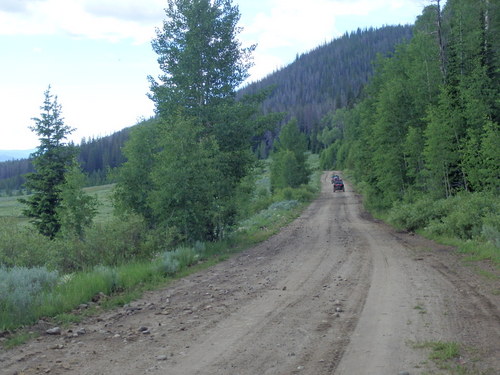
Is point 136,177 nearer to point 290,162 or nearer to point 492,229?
point 492,229

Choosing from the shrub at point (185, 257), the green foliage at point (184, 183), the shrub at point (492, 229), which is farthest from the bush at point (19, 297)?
the shrub at point (492, 229)

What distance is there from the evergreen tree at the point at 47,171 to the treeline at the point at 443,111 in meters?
18.9

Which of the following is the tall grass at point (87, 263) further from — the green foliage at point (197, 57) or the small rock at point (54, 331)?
the green foliage at point (197, 57)

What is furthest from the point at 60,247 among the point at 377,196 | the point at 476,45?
the point at 377,196

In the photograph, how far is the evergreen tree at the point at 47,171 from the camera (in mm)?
23438

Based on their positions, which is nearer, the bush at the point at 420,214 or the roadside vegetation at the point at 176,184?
the roadside vegetation at the point at 176,184

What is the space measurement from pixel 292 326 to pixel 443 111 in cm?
1893

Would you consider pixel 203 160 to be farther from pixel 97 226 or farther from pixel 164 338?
pixel 164 338

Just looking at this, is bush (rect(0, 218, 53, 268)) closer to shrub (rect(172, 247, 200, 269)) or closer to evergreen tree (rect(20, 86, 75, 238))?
shrub (rect(172, 247, 200, 269))

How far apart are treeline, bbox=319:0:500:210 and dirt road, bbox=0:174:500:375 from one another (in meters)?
11.1

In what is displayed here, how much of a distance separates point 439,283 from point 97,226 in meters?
9.98

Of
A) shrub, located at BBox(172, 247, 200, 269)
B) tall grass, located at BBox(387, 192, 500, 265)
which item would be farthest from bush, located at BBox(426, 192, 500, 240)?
shrub, located at BBox(172, 247, 200, 269)

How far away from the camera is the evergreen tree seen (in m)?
23.4

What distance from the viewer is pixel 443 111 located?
2211 cm
